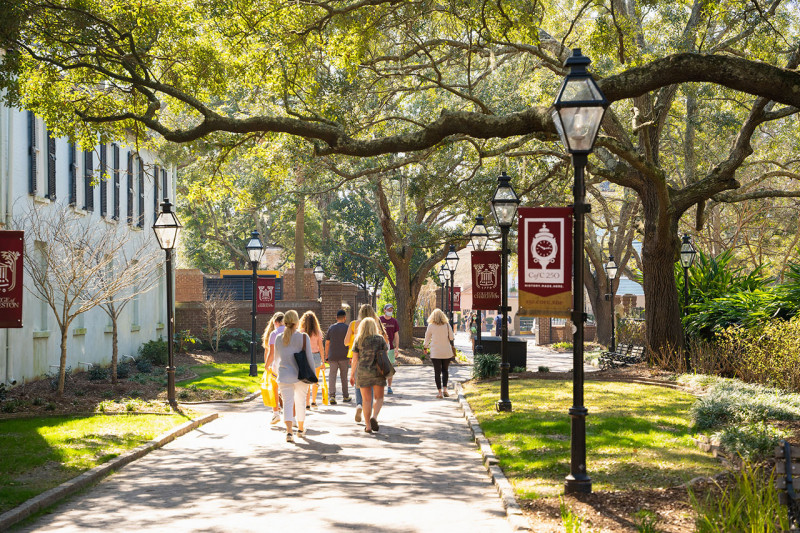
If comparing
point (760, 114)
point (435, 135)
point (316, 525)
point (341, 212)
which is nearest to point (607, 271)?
point (341, 212)

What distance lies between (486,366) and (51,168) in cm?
1137

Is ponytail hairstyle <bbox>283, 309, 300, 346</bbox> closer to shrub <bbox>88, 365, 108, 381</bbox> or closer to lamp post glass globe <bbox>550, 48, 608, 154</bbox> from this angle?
lamp post glass globe <bbox>550, 48, 608, 154</bbox>

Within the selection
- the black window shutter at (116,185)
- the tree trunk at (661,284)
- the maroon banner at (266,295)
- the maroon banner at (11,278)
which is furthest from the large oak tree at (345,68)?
the maroon banner at (266,295)

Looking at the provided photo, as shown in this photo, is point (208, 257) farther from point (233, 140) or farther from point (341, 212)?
point (233, 140)

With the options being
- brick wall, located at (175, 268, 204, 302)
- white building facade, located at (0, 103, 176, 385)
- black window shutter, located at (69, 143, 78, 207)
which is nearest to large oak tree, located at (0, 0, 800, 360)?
white building facade, located at (0, 103, 176, 385)

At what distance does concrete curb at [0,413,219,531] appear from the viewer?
24.9 ft

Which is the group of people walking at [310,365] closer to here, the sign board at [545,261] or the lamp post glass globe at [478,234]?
the sign board at [545,261]

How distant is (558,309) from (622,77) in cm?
321

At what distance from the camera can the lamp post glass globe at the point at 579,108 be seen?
26.7ft

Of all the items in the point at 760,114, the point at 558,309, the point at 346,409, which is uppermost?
the point at 760,114

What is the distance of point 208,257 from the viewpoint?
5688 cm

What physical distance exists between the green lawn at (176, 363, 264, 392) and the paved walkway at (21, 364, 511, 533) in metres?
7.48

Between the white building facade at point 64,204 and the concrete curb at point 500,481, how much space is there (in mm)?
7734

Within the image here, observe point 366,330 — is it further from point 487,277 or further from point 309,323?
point 487,277
